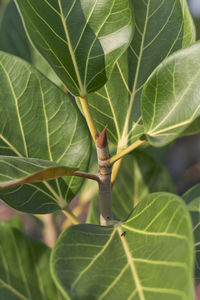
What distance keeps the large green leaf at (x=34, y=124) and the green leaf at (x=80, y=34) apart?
0.04 meters

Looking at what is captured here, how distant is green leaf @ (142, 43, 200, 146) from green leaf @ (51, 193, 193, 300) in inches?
3.8

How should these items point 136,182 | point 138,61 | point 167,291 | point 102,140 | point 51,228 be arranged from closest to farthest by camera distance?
point 167,291 → point 102,140 → point 138,61 → point 136,182 → point 51,228

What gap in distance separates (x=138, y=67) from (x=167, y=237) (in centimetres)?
30


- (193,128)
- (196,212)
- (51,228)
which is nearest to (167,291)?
(193,128)

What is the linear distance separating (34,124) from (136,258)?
25 centimetres

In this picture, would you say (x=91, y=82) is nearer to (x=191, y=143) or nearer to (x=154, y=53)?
(x=154, y=53)

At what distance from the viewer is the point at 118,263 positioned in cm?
52

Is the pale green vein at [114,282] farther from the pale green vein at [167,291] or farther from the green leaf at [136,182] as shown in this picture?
the green leaf at [136,182]

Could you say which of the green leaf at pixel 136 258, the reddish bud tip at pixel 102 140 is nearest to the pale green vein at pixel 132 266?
the green leaf at pixel 136 258

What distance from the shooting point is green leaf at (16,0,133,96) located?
580 mm

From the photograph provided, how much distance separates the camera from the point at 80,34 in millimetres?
603

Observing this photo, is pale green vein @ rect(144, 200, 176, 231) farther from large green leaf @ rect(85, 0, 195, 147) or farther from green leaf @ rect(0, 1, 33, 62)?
green leaf @ rect(0, 1, 33, 62)

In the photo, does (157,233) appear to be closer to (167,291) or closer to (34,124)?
(167,291)

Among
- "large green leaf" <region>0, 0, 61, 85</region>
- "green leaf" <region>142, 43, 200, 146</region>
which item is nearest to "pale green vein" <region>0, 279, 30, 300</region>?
"green leaf" <region>142, 43, 200, 146</region>
